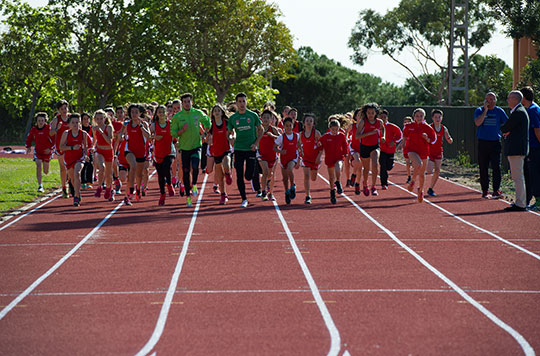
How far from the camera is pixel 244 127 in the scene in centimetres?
1480

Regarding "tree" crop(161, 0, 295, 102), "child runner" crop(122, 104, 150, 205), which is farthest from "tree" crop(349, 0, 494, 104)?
"child runner" crop(122, 104, 150, 205)

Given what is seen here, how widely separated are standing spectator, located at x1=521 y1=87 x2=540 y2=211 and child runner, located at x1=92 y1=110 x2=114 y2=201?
24.3 feet

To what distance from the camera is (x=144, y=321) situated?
7.00 m

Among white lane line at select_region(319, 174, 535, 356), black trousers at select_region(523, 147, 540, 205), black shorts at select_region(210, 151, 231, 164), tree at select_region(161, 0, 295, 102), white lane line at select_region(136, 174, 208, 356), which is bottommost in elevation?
white lane line at select_region(319, 174, 535, 356)

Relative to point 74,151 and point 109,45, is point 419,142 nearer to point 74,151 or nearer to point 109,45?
point 74,151

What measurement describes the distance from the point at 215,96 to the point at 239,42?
4783mm

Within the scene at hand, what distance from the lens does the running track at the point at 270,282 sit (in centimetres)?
642

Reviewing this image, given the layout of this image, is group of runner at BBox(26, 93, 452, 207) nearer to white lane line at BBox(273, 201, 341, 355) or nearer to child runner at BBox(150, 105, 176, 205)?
child runner at BBox(150, 105, 176, 205)

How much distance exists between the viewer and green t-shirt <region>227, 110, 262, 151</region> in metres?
14.8

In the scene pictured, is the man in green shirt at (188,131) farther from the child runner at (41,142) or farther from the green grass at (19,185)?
the child runner at (41,142)

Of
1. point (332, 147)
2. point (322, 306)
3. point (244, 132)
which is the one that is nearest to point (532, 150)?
point (332, 147)

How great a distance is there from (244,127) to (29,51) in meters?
38.2

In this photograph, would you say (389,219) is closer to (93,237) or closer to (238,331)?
(93,237)

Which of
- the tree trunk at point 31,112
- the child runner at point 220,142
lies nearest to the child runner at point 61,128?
the child runner at point 220,142
